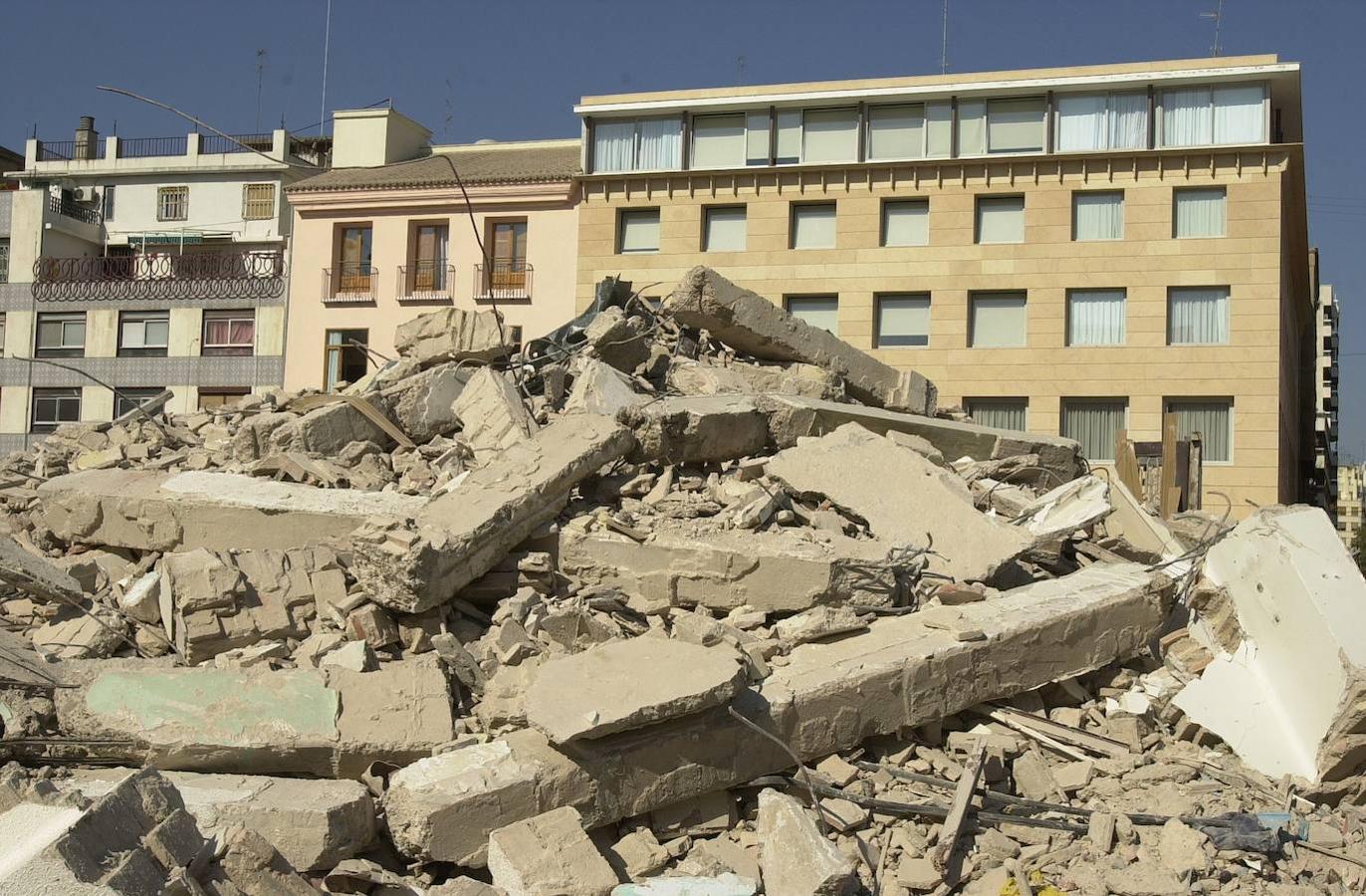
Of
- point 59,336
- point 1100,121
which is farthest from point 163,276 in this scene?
point 1100,121

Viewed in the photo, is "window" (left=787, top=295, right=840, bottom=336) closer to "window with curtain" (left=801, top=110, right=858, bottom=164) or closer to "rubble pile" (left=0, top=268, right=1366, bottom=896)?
"window with curtain" (left=801, top=110, right=858, bottom=164)

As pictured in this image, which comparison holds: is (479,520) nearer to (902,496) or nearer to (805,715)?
(805,715)

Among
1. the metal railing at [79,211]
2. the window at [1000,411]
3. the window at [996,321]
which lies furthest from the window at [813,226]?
the metal railing at [79,211]

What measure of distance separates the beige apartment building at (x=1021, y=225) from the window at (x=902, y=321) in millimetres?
38

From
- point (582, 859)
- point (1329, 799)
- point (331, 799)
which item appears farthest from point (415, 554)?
point (1329, 799)

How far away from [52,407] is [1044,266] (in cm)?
2492

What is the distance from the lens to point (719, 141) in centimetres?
2680

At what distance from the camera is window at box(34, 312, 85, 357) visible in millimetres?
33219

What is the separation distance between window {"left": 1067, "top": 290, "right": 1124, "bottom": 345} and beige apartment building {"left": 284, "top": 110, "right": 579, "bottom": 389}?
10.4m

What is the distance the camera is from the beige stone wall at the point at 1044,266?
24125 mm

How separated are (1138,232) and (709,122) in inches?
A: 356

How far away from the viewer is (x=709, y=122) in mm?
26859

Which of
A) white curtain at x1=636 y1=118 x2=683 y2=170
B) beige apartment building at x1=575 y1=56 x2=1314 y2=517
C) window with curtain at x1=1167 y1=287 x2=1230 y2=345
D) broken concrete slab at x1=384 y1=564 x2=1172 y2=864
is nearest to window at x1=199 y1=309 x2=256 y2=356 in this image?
beige apartment building at x1=575 y1=56 x2=1314 y2=517

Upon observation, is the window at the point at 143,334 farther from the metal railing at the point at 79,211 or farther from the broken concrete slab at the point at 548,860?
the broken concrete slab at the point at 548,860
